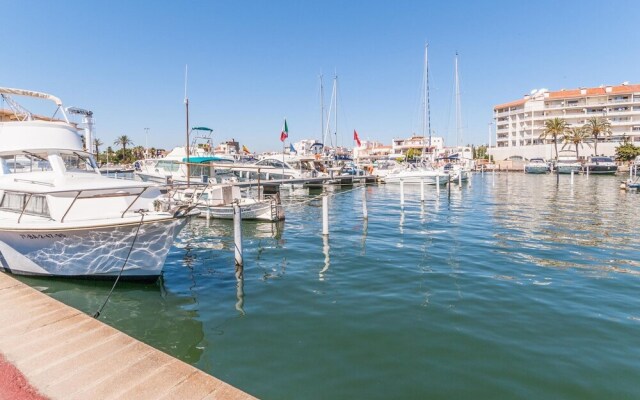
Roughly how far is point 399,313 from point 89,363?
5964mm

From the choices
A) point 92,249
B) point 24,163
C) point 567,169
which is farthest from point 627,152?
point 24,163

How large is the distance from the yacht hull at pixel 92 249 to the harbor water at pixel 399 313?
459 millimetres

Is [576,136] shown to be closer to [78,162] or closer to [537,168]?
[537,168]

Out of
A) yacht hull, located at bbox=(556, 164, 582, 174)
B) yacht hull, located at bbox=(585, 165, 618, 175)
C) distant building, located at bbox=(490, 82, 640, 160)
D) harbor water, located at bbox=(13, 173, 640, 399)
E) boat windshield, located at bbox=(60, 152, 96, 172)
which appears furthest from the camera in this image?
distant building, located at bbox=(490, 82, 640, 160)

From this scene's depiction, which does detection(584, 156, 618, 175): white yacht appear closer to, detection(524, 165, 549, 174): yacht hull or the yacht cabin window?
detection(524, 165, 549, 174): yacht hull

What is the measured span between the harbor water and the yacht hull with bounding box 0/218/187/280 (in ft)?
1.51

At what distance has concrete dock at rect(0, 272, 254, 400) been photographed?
13.7 ft

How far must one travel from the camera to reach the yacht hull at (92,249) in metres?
9.32

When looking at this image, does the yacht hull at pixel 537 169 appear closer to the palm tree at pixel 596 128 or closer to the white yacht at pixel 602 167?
the white yacht at pixel 602 167

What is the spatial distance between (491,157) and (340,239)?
102 metres

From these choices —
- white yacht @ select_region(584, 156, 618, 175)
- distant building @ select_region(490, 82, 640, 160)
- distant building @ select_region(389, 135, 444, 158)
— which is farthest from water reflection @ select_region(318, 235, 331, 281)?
distant building @ select_region(389, 135, 444, 158)

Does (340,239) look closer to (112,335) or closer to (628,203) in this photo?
(112,335)

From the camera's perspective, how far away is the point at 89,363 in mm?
4773

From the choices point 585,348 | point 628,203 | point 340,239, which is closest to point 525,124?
point 628,203
